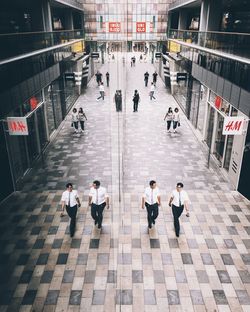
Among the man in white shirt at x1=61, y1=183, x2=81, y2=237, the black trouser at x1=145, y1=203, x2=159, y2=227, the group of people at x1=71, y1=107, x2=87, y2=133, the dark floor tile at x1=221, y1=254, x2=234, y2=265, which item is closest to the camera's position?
the dark floor tile at x1=221, y1=254, x2=234, y2=265

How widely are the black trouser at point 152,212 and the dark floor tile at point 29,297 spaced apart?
3.54m

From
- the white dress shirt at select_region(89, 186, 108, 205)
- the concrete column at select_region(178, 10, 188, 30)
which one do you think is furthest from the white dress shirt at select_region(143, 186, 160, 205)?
the concrete column at select_region(178, 10, 188, 30)

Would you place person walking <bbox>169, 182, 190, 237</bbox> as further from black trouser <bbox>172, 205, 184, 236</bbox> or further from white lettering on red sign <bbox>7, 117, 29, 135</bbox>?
white lettering on red sign <bbox>7, 117, 29, 135</bbox>

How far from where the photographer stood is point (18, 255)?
772cm

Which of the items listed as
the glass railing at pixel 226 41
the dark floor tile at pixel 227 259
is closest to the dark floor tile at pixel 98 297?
the dark floor tile at pixel 227 259

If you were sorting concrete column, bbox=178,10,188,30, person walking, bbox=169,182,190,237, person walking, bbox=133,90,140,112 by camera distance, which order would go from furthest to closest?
1. concrete column, bbox=178,10,188,30
2. person walking, bbox=133,90,140,112
3. person walking, bbox=169,182,190,237

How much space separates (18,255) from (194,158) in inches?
346

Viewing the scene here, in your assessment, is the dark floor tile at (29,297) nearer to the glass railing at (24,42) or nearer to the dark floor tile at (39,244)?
the dark floor tile at (39,244)

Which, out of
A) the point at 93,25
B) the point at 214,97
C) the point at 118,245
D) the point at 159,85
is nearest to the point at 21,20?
the point at 214,97

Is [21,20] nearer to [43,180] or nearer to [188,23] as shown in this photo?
[43,180]

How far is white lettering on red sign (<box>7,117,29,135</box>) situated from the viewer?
31.2ft

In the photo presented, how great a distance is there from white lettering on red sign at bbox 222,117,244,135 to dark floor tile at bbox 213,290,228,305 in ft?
17.3

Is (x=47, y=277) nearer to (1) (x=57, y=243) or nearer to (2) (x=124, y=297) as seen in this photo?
(1) (x=57, y=243)

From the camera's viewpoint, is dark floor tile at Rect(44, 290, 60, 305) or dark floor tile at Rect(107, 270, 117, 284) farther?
dark floor tile at Rect(107, 270, 117, 284)
